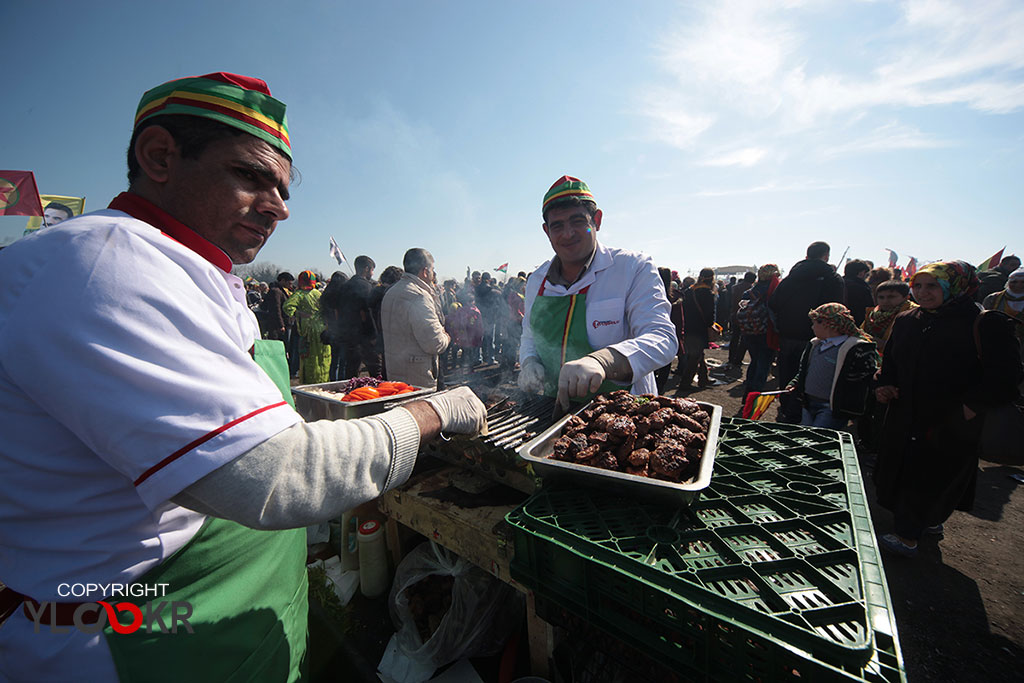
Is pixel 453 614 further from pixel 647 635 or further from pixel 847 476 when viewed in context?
pixel 847 476

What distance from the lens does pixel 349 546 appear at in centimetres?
302

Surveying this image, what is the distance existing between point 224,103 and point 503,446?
6.07 feet

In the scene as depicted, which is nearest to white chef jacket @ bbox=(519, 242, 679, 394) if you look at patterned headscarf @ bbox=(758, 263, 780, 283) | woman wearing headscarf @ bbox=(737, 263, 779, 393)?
woman wearing headscarf @ bbox=(737, 263, 779, 393)

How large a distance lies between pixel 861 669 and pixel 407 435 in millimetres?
1364

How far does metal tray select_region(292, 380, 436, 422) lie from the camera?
118 inches

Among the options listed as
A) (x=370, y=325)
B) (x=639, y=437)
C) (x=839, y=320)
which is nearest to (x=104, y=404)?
(x=639, y=437)

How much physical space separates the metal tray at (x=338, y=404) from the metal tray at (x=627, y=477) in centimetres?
142

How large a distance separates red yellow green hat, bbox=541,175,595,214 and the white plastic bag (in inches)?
106

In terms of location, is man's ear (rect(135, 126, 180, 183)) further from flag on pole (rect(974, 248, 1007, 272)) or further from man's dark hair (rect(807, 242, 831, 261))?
flag on pole (rect(974, 248, 1007, 272))

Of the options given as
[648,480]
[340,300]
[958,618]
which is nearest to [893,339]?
[958,618]

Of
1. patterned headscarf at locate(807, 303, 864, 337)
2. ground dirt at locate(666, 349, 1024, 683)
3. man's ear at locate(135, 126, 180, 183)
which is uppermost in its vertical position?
man's ear at locate(135, 126, 180, 183)

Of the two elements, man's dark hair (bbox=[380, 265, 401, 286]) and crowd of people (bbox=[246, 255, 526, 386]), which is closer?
crowd of people (bbox=[246, 255, 526, 386])

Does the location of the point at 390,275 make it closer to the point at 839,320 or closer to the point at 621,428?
the point at 621,428

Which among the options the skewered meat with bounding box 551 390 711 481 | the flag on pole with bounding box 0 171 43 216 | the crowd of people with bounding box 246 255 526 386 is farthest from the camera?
the flag on pole with bounding box 0 171 43 216
